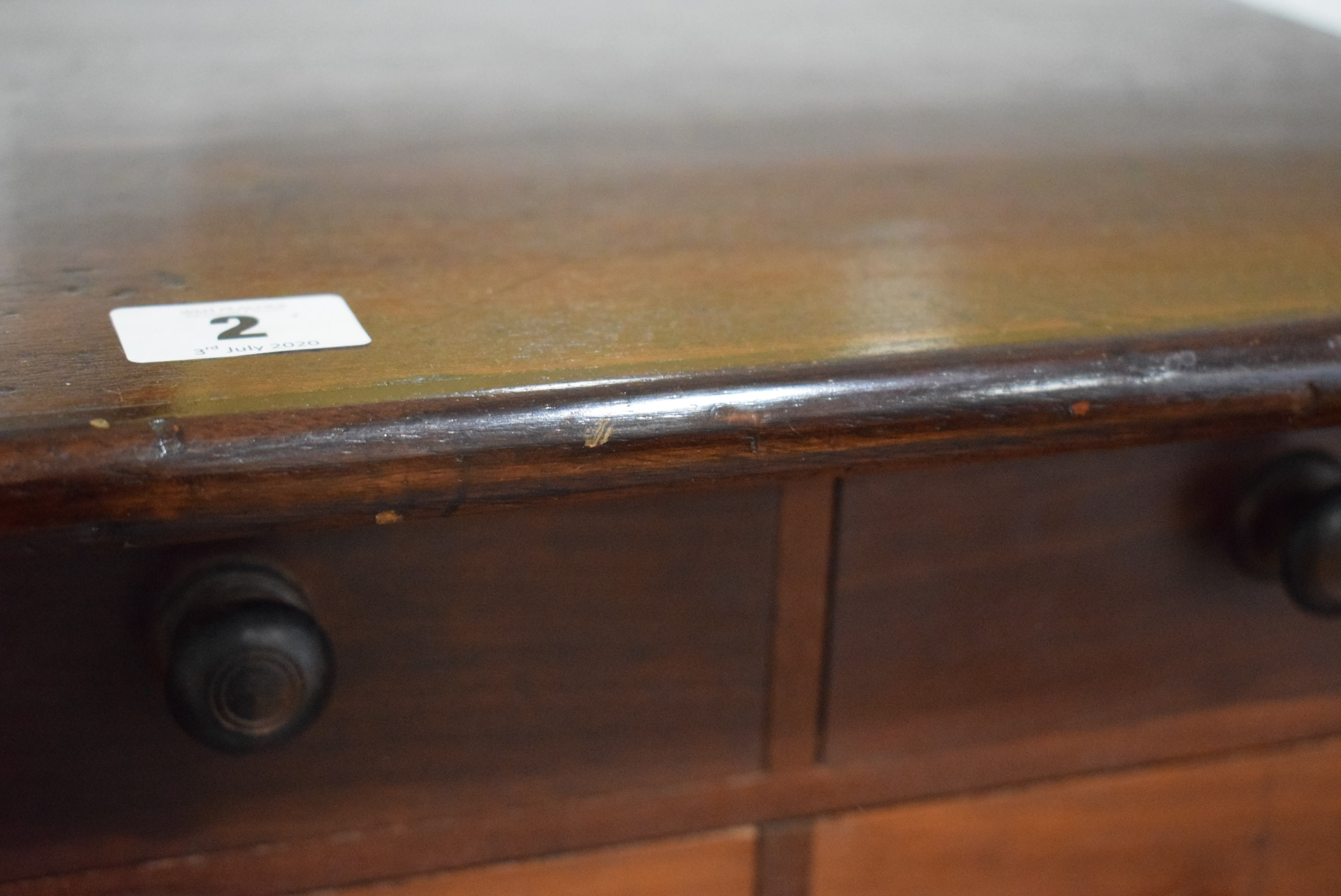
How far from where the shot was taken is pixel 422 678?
0.37 metres

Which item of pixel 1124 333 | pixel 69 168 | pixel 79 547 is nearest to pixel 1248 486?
pixel 1124 333

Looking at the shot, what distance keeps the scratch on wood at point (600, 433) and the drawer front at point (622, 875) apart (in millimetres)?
153

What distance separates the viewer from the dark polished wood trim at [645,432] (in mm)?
296

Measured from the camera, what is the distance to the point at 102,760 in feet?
1.15

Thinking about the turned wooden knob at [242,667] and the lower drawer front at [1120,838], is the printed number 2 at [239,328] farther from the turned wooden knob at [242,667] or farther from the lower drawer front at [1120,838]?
the lower drawer front at [1120,838]

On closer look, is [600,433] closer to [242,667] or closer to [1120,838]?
[242,667]

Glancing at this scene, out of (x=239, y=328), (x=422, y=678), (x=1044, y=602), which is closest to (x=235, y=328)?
(x=239, y=328)

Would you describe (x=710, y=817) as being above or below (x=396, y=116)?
below

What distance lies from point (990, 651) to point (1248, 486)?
0.10 m

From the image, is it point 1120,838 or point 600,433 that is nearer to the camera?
point 600,433

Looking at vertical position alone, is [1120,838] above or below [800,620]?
below

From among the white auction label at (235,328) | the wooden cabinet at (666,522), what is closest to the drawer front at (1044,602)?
the wooden cabinet at (666,522)

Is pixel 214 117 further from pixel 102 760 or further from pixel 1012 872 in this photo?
pixel 1012 872

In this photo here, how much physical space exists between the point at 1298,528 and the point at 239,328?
1.02 ft
